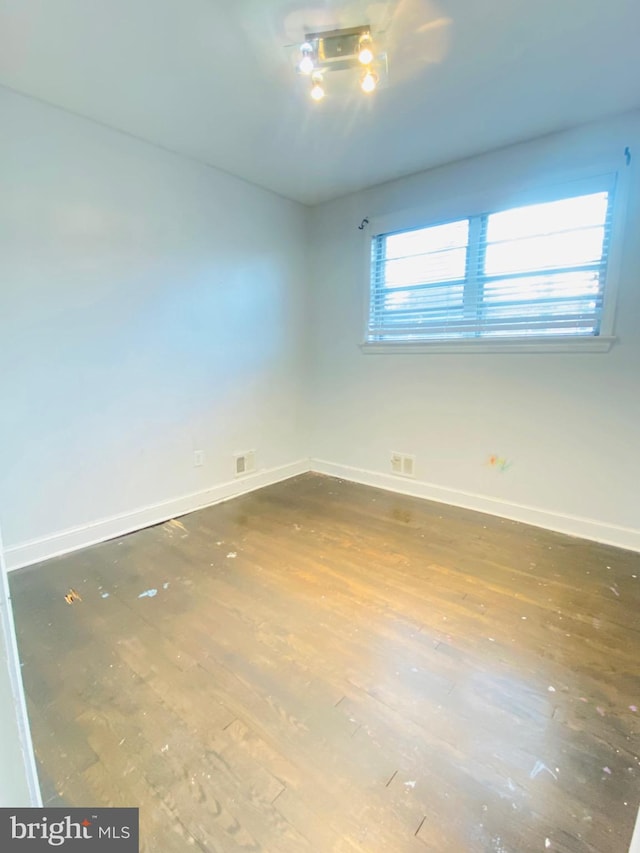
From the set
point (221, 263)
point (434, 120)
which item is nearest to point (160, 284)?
point (221, 263)

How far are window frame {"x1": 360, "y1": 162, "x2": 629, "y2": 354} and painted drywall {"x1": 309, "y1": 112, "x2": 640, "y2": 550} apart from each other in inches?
1.4

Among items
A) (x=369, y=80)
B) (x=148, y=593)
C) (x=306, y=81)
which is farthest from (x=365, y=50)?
(x=148, y=593)

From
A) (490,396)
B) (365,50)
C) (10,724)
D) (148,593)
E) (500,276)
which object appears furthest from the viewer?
(490,396)

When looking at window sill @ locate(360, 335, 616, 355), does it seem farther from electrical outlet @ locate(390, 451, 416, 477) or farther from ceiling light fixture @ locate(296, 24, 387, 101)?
ceiling light fixture @ locate(296, 24, 387, 101)

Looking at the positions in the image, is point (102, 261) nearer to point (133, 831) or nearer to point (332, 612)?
point (332, 612)

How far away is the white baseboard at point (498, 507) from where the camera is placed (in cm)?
247

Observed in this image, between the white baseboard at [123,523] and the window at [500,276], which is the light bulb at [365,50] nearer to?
the window at [500,276]

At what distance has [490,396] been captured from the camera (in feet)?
9.36

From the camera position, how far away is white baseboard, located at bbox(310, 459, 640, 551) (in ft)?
8.09

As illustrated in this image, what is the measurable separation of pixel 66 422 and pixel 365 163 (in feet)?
8.37

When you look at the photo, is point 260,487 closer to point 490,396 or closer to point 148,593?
point 148,593

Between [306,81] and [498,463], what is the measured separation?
2504 mm

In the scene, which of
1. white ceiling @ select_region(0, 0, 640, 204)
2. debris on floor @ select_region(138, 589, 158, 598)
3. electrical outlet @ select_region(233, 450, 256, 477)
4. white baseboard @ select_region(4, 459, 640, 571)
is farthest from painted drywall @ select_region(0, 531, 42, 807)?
electrical outlet @ select_region(233, 450, 256, 477)

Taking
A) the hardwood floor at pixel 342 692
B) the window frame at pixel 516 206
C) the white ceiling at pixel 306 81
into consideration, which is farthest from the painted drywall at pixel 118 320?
the window frame at pixel 516 206
